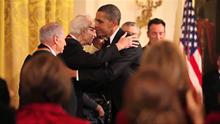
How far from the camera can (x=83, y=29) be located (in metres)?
5.35

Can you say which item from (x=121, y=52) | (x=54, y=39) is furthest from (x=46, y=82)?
(x=121, y=52)

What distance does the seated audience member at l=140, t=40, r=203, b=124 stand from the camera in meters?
2.58

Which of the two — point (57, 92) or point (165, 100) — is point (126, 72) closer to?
point (57, 92)

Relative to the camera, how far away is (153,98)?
2.41 m

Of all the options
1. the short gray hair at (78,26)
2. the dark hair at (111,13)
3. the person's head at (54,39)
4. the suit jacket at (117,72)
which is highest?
the dark hair at (111,13)

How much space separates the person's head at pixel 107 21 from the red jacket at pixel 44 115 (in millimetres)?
2595

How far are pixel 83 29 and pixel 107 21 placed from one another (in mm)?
329

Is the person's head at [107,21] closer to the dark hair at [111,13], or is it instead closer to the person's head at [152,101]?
the dark hair at [111,13]

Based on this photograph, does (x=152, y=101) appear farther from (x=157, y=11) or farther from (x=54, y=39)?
(x=157, y=11)

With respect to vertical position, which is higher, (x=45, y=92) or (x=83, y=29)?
(x=83, y=29)

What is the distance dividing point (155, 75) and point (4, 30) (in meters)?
4.48

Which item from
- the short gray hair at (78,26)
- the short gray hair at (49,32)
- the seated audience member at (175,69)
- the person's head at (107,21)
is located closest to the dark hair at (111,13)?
the person's head at (107,21)

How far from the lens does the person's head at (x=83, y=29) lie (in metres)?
5.32

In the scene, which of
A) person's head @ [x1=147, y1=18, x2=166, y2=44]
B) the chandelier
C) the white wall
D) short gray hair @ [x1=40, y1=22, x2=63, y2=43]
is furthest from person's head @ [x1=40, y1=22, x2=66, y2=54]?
the chandelier
